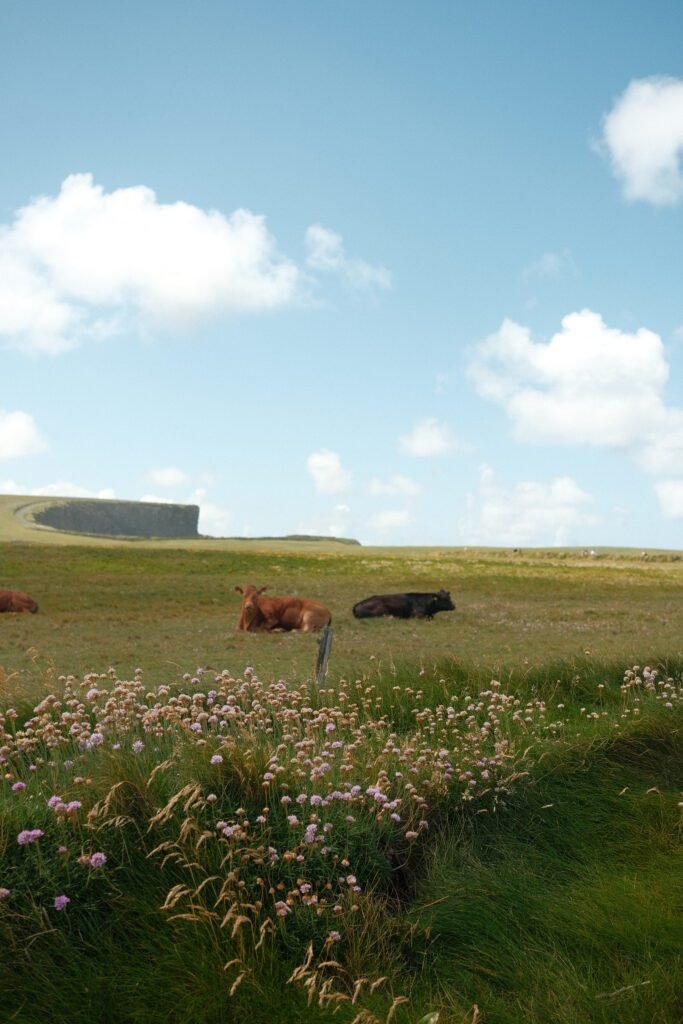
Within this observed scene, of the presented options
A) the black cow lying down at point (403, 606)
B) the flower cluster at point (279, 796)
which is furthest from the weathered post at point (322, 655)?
the black cow lying down at point (403, 606)

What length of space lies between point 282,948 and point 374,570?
59.8m

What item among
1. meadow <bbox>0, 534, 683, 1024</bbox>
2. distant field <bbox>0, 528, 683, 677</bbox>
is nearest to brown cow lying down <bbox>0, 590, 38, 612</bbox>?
distant field <bbox>0, 528, 683, 677</bbox>

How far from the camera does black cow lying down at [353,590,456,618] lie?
33625mm

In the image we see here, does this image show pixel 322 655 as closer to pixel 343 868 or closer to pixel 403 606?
pixel 343 868

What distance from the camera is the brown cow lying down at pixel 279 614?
28.5m

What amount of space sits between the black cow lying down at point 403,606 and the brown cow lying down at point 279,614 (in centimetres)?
468

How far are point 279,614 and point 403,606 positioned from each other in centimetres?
644

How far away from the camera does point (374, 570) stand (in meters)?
66.9

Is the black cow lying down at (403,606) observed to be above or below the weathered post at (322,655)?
below

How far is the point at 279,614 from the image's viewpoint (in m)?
29.0

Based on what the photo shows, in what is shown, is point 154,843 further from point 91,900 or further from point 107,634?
point 107,634

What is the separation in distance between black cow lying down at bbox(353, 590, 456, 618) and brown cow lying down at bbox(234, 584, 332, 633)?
4.68m

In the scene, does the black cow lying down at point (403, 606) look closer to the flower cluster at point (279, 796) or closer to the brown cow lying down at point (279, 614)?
the brown cow lying down at point (279, 614)

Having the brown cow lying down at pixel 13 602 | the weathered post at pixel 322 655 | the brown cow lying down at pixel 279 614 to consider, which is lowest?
the brown cow lying down at pixel 13 602
